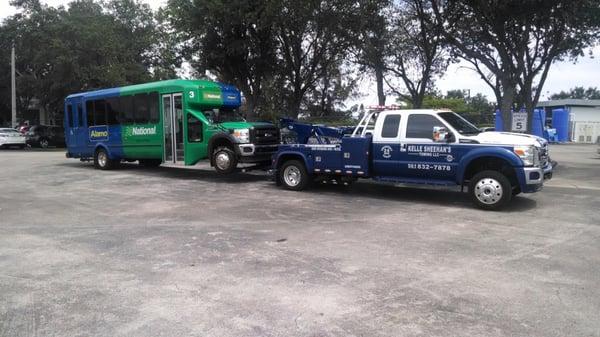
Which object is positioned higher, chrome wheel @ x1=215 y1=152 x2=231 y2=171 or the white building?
the white building

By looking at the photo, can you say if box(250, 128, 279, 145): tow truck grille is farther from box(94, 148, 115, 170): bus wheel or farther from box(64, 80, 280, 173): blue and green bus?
box(94, 148, 115, 170): bus wheel

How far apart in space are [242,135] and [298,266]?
8256 mm

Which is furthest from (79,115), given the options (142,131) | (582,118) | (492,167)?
(582,118)

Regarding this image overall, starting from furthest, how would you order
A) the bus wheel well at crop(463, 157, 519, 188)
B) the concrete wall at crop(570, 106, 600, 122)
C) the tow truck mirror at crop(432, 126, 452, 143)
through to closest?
the concrete wall at crop(570, 106, 600, 122)
the tow truck mirror at crop(432, 126, 452, 143)
the bus wheel well at crop(463, 157, 519, 188)

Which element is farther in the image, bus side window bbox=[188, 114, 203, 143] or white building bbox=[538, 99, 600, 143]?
white building bbox=[538, 99, 600, 143]

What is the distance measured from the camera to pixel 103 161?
18.5 meters

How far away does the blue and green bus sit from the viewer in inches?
560

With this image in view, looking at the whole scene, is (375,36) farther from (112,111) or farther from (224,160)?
(112,111)

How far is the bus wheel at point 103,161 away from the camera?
1830 cm

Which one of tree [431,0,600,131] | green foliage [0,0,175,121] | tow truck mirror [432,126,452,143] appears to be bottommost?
tow truck mirror [432,126,452,143]

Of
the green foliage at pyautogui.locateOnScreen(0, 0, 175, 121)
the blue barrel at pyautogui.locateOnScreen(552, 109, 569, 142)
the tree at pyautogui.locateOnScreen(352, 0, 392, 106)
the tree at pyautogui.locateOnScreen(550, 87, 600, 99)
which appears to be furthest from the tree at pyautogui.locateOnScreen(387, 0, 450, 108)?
the tree at pyautogui.locateOnScreen(550, 87, 600, 99)

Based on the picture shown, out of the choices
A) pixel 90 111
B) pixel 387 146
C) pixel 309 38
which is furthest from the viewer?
pixel 309 38

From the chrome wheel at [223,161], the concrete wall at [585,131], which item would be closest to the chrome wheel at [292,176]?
the chrome wheel at [223,161]

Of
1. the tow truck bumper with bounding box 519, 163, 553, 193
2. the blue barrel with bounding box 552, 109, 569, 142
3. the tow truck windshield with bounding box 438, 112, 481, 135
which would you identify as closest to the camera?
the tow truck bumper with bounding box 519, 163, 553, 193
